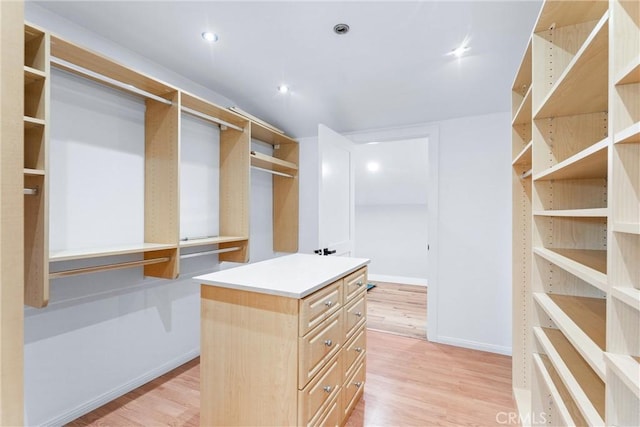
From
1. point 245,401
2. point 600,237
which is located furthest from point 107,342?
point 600,237

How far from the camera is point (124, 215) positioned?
212 cm

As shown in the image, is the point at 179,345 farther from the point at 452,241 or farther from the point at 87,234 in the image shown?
the point at 452,241

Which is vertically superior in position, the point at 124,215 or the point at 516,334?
the point at 124,215

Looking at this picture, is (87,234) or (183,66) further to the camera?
(183,66)

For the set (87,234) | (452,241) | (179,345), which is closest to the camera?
(87,234)

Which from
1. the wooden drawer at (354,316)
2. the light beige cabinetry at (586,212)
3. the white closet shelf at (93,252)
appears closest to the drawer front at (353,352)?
the wooden drawer at (354,316)

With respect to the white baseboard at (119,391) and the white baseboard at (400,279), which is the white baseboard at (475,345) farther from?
the white baseboard at (119,391)

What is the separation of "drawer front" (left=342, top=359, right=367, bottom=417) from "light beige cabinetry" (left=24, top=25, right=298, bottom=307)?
138cm

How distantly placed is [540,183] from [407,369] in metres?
1.82

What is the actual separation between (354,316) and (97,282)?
5.48 ft

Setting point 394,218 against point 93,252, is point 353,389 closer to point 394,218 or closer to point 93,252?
point 93,252

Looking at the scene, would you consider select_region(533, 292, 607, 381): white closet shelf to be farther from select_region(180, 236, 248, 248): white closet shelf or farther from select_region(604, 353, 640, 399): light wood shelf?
select_region(180, 236, 248, 248): white closet shelf

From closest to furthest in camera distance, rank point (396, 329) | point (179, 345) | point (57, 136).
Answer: point (57, 136), point (179, 345), point (396, 329)

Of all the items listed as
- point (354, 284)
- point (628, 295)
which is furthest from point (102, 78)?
point (628, 295)
